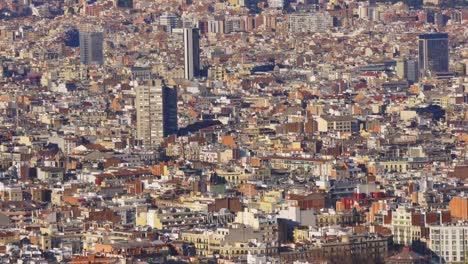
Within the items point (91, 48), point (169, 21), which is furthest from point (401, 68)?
point (169, 21)

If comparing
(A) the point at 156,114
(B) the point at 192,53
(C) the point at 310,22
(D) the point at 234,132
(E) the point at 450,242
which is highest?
(E) the point at 450,242

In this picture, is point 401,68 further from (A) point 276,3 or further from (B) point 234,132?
(A) point 276,3

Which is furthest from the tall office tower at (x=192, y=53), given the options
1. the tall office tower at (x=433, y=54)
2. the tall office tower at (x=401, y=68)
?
the tall office tower at (x=433, y=54)

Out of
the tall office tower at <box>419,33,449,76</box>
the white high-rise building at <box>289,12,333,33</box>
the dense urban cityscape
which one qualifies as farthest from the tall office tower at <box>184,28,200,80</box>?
the white high-rise building at <box>289,12,333,33</box>

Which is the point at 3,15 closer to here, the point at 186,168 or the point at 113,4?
the point at 113,4

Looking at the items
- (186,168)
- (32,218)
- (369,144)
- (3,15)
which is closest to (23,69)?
(3,15)
